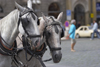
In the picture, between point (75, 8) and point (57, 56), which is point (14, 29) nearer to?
point (57, 56)

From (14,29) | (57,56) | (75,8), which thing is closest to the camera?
(14,29)

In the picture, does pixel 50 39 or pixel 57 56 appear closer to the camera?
pixel 57 56

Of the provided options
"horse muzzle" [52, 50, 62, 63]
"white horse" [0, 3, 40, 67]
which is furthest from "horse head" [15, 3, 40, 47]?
"horse muzzle" [52, 50, 62, 63]

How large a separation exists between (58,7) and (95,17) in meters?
6.41

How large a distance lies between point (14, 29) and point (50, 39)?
0.97 m

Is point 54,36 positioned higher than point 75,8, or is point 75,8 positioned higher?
point 54,36

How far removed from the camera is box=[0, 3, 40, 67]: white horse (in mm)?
4207

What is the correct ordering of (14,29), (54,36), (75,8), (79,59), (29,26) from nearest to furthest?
(29,26) < (14,29) < (54,36) < (79,59) < (75,8)

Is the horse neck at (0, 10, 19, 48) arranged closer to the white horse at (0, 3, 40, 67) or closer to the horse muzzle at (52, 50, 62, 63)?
the white horse at (0, 3, 40, 67)

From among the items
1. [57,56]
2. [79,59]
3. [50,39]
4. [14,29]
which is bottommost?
[79,59]

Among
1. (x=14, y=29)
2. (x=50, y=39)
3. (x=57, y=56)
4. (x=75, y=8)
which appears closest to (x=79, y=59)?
(x=50, y=39)

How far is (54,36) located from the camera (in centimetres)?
497

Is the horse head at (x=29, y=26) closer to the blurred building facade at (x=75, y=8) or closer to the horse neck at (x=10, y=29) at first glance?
the horse neck at (x=10, y=29)

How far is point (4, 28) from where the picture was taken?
Result: 4.53 meters
